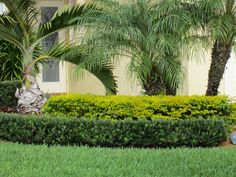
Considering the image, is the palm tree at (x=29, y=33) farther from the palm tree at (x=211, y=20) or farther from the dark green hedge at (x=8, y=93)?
the palm tree at (x=211, y=20)

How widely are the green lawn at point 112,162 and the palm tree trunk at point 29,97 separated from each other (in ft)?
7.00

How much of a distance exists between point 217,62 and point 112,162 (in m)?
3.49

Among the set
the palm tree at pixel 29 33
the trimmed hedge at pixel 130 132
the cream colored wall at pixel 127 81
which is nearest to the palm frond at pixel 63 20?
the palm tree at pixel 29 33


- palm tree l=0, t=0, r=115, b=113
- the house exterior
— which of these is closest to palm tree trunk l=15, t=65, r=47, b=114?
palm tree l=0, t=0, r=115, b=113

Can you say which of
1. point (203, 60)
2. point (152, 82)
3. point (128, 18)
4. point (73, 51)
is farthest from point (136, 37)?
point (203, 60)

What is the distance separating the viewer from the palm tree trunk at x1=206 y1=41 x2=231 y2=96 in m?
9.57

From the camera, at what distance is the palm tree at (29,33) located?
35.1 ft

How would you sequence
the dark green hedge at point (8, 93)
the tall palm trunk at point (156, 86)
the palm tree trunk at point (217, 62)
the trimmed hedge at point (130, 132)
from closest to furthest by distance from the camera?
the trimmed hedge at point (130, 132) < the palm tree trunk at point (217, 62) < the tall palm trunk at point (156, 86) < the dark green hedge at point (8, 93)

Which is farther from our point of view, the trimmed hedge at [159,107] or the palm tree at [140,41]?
the trimmed hedge at [159,107]

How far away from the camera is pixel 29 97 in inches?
421

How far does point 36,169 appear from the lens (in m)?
6.77

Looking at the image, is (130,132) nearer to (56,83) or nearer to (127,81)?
(127,81)

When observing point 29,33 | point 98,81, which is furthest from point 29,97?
point 98,81

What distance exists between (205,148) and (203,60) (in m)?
4.47
